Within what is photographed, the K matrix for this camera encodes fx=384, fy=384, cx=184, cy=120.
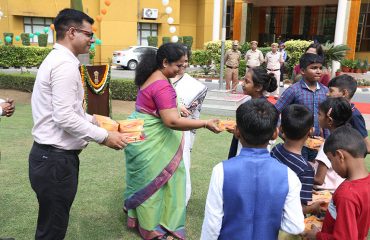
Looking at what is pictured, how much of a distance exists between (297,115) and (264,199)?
66cm

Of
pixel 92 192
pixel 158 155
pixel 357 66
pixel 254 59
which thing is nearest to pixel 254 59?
pixel 254 59

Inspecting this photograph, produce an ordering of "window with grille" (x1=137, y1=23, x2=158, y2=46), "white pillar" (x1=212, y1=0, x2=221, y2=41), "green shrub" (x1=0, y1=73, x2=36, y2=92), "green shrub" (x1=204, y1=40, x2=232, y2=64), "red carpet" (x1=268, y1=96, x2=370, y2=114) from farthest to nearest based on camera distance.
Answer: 1. "window with grille" (x1=137, y1=23, x2=158, y2=46)
2. "white pillar" (x1=212, y1=0, x2=221, y2=41)
3. "green shrub" (x1=204, y1=40, x2=232, y2=64)
4. "green shrub" (x1=0, y1=73, x2=36, y2=92)
5. "red carpet" (x1=268, y1=96, x2=370, y2=114)

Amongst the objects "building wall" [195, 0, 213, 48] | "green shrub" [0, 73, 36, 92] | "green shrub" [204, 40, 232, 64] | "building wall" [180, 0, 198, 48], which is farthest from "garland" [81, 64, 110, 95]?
"building wall" [180, 0, 198, 48]

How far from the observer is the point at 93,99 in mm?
7879

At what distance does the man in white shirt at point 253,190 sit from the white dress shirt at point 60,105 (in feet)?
2.76

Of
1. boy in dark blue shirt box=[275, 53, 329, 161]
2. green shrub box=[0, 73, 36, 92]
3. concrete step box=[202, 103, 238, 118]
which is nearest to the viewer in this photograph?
boy in dark blue shirt box=[275, 53, 329, 161]

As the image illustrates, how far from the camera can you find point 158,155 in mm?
2857

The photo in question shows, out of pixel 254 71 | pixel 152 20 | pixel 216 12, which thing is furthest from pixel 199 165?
pixel 152 20

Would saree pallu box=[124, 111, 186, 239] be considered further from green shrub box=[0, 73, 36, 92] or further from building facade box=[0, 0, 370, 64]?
building facade box=[0, 0, 370, 64]

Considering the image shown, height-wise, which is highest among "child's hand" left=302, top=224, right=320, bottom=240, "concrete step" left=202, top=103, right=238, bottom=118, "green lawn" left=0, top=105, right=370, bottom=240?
"child's hand" left=302, top=224, right=320, bottom=240

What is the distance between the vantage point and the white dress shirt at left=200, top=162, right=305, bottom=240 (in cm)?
165

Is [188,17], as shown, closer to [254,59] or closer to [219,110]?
[254,59]

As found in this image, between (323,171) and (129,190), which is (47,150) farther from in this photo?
(323,171)

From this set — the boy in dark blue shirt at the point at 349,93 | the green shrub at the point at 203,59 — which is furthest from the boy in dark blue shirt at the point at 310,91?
the green shrub at the point at 203,59
